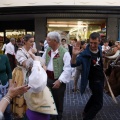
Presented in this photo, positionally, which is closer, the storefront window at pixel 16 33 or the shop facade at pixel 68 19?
the shop facade at pixel 68 19

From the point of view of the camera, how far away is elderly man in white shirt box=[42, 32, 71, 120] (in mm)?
4301

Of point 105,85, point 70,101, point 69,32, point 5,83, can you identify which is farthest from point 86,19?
point 5,83

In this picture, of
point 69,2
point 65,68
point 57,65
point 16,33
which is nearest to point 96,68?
point 65,68

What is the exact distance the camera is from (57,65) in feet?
14.5

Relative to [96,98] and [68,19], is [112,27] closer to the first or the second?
[68,19]

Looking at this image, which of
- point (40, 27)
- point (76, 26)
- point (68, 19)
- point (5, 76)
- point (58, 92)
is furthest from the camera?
point (76, 26)

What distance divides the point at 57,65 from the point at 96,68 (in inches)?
30.8

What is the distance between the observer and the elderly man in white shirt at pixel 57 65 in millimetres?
4301

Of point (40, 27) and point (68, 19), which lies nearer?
point (68, 19)

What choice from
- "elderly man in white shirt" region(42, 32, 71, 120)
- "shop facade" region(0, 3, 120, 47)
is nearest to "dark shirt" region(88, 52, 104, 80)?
"elderly man in white shirt" region(42, 32, 71, 120)

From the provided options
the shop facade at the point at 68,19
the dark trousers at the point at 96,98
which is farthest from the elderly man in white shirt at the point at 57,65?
the shop facade at the point at 68,19

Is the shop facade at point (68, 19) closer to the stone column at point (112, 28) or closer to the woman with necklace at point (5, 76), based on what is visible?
the stone column at point (112, 28)

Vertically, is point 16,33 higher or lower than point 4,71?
higher

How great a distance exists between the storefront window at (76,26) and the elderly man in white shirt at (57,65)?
12534mm
